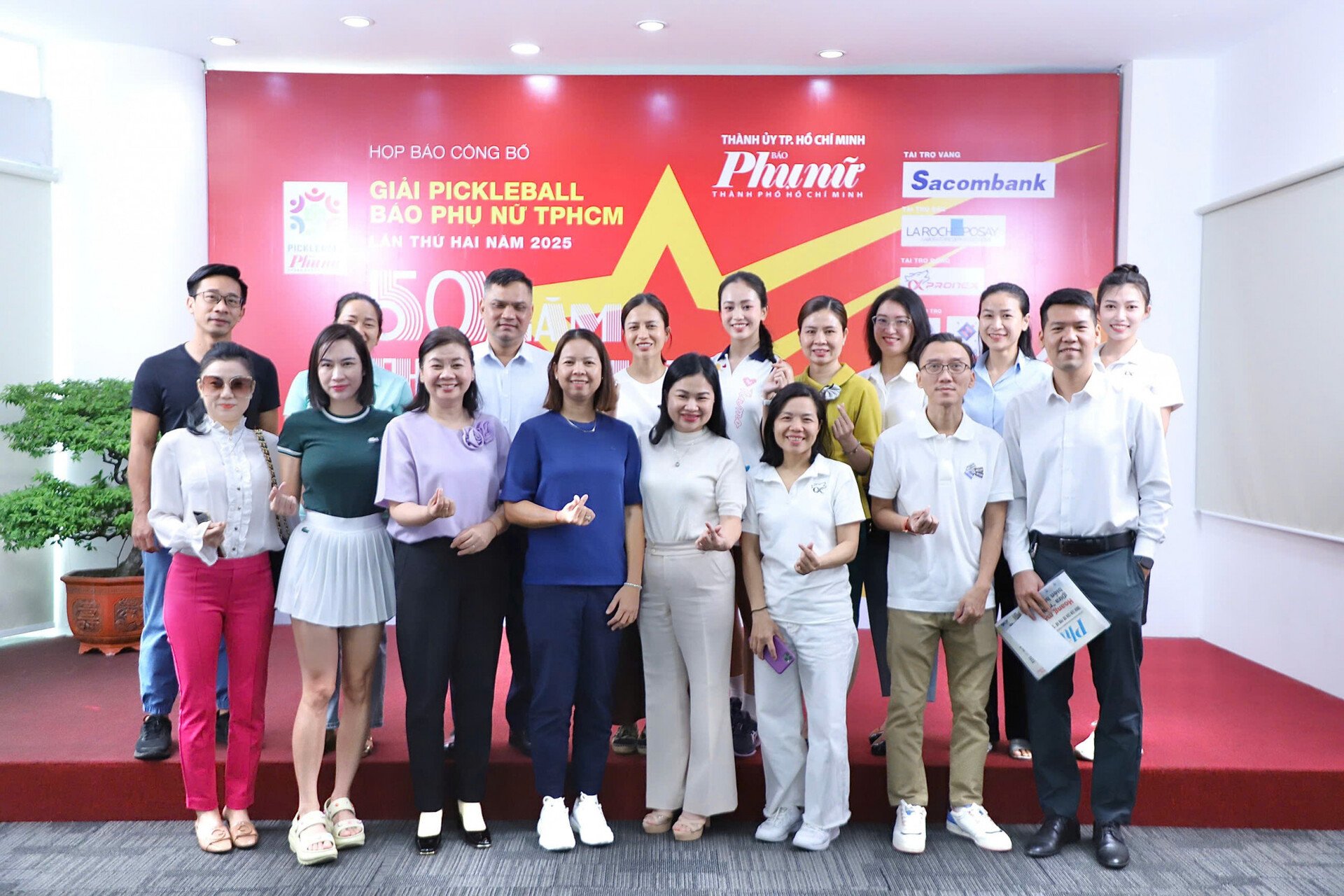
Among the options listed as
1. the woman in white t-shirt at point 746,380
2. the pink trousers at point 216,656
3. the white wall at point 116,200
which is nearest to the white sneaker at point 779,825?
the woman in white t-shirt at point 746,380

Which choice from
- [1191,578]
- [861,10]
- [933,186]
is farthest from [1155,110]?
[1191,578]

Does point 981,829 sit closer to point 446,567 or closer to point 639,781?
point 639,781

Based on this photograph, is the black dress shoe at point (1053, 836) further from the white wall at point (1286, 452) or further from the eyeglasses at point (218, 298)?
the eyeglasses at point (218, 298)

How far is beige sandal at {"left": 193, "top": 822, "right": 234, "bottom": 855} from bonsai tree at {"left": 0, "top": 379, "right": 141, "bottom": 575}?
2.21 metres

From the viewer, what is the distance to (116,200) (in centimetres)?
511

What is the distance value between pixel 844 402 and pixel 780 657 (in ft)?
2.86

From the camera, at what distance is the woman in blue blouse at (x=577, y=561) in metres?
2.80

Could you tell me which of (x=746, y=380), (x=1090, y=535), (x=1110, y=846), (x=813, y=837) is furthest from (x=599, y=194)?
(x=1110, y=846)

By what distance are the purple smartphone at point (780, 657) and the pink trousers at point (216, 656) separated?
1.55 m

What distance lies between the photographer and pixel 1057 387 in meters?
2.90

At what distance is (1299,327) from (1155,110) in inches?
60.3

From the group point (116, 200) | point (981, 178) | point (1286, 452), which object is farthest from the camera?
point (981, 178)

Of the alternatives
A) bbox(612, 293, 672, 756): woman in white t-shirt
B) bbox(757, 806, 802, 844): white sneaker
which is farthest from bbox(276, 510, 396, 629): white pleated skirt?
bbox(757, 806, 802, 844): white sneaker

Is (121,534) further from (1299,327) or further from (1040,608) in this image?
(1299,327)
